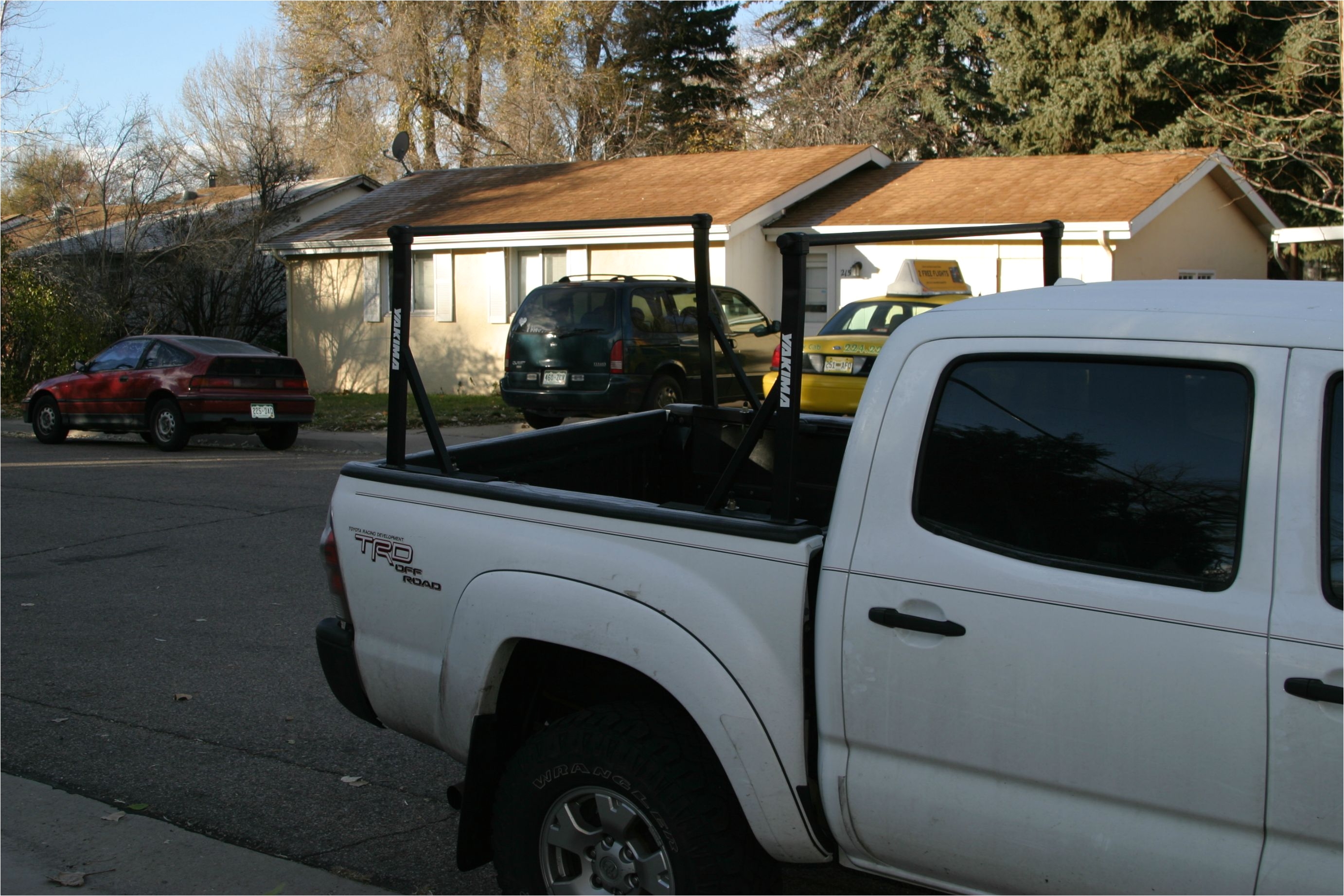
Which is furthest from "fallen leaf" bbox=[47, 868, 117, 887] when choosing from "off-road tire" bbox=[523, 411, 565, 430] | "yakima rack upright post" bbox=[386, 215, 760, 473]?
"off-road tire" bbox=[523, 411, 565, 430]

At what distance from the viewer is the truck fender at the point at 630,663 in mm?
2715

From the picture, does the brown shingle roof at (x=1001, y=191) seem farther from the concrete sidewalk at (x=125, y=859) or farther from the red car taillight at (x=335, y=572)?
the concrete sidewalk at (x=125, y=859)

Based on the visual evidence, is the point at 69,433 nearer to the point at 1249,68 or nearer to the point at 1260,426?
the point at 1260,426

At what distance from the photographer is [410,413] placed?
18109 millimetres

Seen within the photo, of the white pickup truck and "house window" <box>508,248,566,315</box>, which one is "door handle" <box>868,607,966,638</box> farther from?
"house window" <box>508,248,566,315</box>

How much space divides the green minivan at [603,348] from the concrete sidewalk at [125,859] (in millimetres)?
10978

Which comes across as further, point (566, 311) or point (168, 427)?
point (566, 311)

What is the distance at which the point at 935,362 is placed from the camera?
2.65 metres

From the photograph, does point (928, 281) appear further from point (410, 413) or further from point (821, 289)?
point (410, 413)

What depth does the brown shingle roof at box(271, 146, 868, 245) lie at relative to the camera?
73.7 ft

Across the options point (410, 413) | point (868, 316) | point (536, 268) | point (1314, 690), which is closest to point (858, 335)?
point (868, 316)

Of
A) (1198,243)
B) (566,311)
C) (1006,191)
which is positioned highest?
(1006,191)

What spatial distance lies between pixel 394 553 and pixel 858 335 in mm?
9634

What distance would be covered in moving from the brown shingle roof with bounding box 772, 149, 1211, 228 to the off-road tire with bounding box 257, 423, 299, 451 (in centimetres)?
1052
